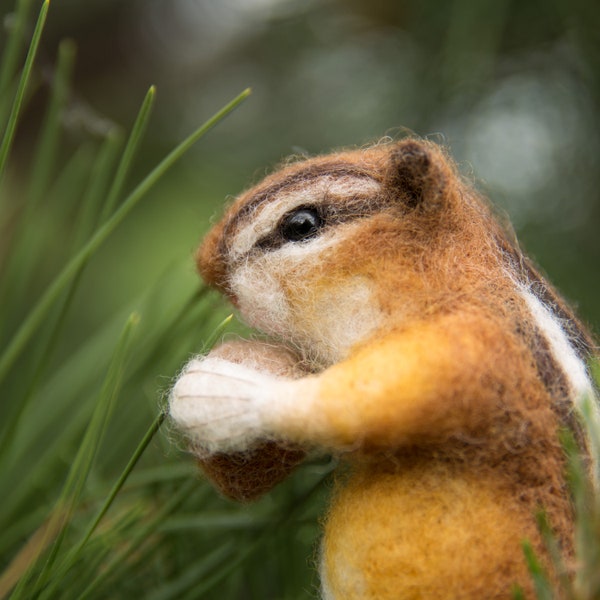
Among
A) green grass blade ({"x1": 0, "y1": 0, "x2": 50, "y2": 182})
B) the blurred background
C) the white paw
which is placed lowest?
the blurred background

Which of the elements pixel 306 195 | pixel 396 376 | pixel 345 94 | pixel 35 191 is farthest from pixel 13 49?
pixel 345 94

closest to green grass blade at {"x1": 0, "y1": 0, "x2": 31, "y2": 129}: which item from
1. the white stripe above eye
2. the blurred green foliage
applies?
the blurred green foliage

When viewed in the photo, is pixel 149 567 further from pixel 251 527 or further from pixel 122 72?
pixel 122 72

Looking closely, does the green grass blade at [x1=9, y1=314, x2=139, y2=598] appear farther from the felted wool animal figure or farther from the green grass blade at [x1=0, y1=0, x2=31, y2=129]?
the green grass blade at [x1=0, y1=0, x2=31, y2=129]

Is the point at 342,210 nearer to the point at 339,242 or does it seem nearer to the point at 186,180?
the point at 339,242

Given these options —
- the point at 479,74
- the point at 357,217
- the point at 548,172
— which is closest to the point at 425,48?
the point at 479,74

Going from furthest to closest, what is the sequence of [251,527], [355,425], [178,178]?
[178,178], [251,527], [355,425]
